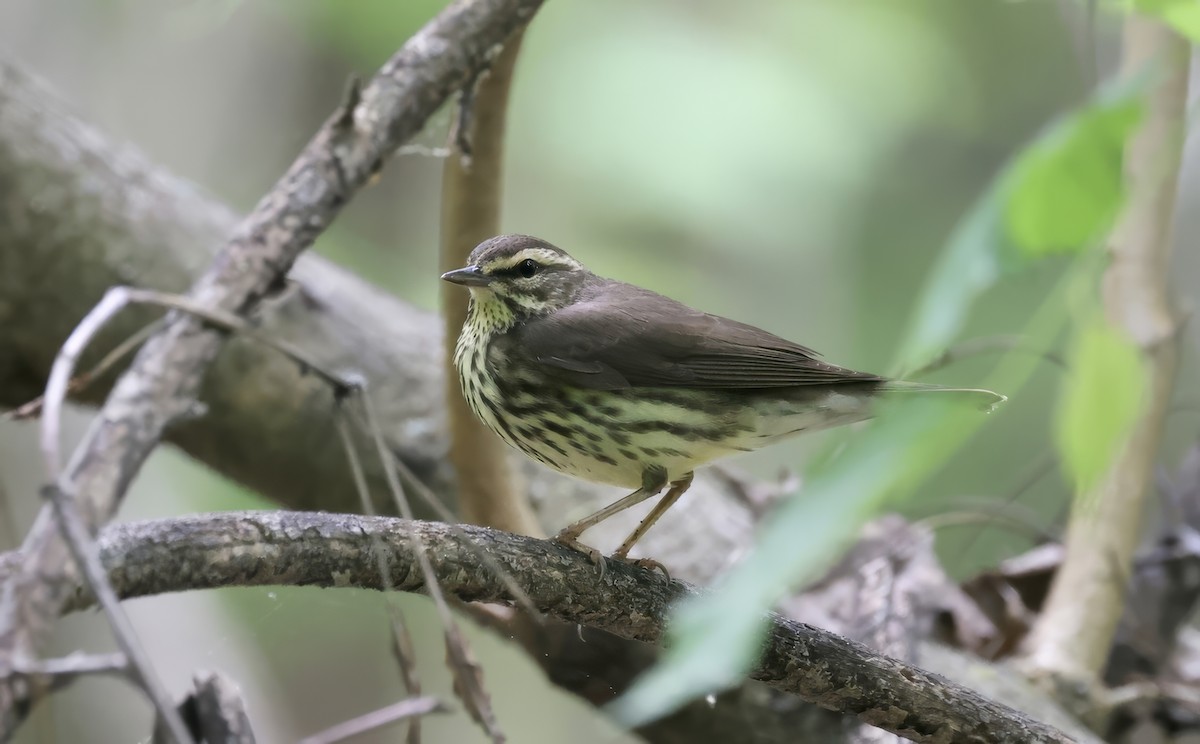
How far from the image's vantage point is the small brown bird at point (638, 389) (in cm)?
280

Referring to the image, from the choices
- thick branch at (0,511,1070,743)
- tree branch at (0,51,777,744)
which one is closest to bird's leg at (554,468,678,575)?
thick branch at (0,511,1070,743)

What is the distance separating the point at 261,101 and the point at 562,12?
1.83m

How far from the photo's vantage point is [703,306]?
20.0 feet

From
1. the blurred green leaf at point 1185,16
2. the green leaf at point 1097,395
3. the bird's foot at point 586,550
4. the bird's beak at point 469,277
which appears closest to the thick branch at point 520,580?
the bird's foot at point 586,550

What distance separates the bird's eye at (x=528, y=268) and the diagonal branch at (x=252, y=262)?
1.52 ft

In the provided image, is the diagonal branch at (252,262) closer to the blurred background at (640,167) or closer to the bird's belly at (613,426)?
the bird's belly at (613,426)

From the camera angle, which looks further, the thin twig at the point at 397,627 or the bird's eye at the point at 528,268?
the bird's eye at the point at 528,268

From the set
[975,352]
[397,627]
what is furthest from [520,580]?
[975,352]

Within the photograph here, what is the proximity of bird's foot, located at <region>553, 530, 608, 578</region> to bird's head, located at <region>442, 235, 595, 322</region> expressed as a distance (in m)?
0.73

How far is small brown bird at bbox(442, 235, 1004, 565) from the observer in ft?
9.20

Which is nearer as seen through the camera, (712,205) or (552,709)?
(712,205)

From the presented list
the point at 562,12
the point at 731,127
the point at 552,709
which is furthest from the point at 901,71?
the point at 552,709

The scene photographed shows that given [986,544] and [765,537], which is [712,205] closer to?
[986,544]

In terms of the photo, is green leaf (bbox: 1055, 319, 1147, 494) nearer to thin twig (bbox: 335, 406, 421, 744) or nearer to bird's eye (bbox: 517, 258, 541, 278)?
thin twig (bbox: 335, 406, 421, 744)
